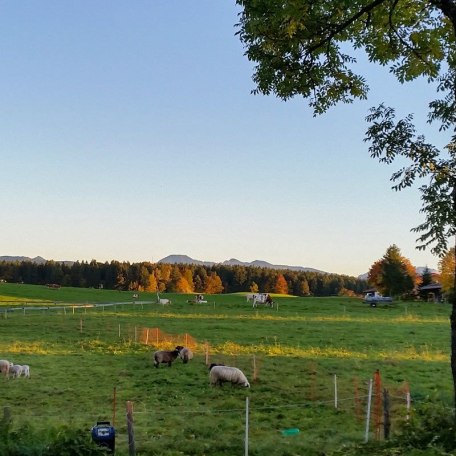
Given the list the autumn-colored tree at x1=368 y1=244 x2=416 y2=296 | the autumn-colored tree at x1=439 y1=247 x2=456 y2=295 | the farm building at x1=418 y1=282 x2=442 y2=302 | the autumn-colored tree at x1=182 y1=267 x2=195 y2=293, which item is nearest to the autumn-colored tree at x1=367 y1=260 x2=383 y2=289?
the autumn-colored tree at x1=368 y1=244 x2=416 y2=296

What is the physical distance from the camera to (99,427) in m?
10.2

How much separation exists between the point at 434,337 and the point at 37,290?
85.1 meters

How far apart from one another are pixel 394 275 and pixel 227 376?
65.6 metres

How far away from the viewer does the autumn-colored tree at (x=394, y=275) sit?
81125 mm

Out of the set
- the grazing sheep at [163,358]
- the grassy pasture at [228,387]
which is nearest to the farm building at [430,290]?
Answer: the grassy pasture at [228,387]

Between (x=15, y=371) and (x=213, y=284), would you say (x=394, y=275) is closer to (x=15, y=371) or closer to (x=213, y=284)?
(x=15, y=371)

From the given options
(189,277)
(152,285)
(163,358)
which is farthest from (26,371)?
(189,277)

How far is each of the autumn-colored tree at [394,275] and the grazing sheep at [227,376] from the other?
65.2 metres

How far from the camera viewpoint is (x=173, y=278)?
159500 mm

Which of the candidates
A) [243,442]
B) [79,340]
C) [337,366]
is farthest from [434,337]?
[243,442]

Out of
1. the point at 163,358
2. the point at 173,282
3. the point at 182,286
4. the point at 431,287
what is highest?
the point at 431,287

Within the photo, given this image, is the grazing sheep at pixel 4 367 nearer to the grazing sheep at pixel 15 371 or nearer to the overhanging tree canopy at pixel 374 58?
the grazing sheep at pixel 15 371

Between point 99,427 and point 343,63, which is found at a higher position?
point 343,63

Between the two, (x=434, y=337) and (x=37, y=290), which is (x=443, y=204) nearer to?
(x=434, y=337)
